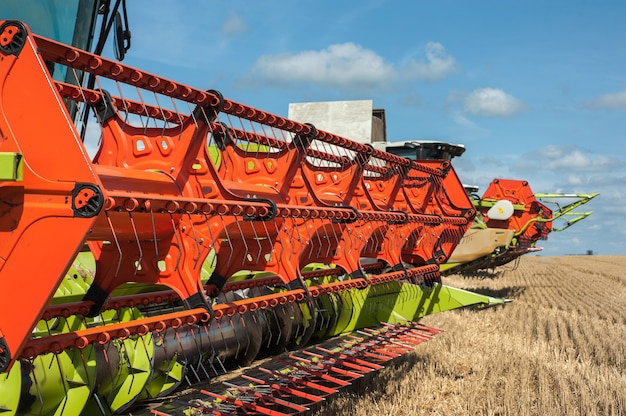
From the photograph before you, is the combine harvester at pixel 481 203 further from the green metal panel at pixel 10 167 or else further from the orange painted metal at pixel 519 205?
the green metal panel at pixel 10 167

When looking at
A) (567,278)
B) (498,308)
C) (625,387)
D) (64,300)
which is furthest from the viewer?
(567,278)

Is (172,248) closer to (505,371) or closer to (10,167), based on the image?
(10,167)

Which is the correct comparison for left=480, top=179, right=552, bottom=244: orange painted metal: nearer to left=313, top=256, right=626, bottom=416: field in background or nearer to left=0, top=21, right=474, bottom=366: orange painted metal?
left=313, top=256, right=626, bottom=416: field in background

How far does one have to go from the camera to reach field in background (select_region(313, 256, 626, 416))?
160 inches

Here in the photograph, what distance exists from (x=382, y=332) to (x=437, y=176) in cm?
150

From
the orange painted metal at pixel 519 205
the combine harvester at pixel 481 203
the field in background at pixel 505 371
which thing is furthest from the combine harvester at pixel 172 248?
the orange painted metal at pixel 519 205

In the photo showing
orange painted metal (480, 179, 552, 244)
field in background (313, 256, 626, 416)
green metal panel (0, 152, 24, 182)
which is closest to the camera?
green metal panel (0, 152, 24, 182)

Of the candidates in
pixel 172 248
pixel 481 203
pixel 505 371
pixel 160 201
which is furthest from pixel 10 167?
pixel 481 203

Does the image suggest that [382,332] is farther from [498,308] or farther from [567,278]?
[567,278]

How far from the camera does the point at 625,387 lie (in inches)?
178

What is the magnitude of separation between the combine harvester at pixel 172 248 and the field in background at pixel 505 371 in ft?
1.11

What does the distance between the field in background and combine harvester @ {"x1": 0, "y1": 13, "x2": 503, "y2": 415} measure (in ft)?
1.11

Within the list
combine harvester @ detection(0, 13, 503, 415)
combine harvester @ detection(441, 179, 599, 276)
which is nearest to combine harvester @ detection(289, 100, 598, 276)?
combine harvester @ detection(441, 179, 599, 276)

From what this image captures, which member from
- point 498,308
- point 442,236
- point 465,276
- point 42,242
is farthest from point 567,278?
point 42,242
